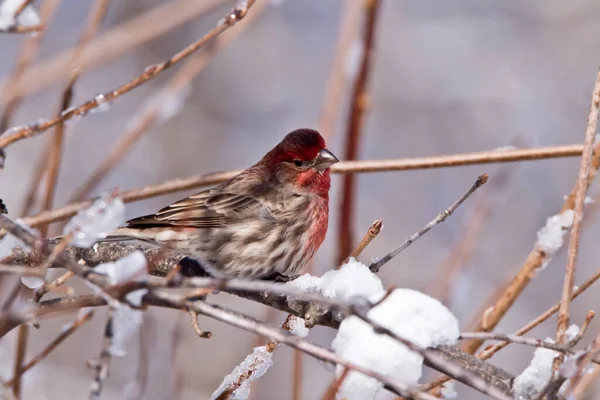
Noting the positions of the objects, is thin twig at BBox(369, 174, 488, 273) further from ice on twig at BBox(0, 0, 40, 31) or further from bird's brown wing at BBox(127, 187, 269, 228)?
bird's brown wing at BBox(127, 187, 269, 228)

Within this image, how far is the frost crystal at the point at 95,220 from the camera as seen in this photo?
5.81 feet

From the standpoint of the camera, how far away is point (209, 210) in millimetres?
4289

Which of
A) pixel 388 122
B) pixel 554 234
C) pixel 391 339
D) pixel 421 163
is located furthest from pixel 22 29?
pixel 388 122

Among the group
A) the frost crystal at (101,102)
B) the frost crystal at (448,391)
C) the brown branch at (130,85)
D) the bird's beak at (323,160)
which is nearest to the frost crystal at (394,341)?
the frost crystal at (448,391)

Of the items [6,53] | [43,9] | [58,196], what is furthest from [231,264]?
[6,53]

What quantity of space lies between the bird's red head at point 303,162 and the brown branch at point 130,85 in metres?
2.07

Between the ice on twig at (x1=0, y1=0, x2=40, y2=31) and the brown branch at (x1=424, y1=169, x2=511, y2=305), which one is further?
the brown branch at (x1=424, y1=169, x2=511, y2=305)

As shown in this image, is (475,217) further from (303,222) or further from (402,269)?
(402,269)

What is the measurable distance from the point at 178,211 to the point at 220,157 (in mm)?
7592

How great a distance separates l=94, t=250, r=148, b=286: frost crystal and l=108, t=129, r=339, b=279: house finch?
1.96 meters

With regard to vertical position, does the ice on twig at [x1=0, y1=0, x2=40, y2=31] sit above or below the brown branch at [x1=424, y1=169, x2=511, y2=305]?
above

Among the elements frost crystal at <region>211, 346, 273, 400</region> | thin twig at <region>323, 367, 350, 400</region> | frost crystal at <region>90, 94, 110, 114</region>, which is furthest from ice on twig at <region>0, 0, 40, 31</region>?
thin twig at <region>323, 367, 350, 400</region>

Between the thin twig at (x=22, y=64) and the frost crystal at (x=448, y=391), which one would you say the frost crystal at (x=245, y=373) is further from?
the thin twig at (x=22, y=64)

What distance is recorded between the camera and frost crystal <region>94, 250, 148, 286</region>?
1.69m
